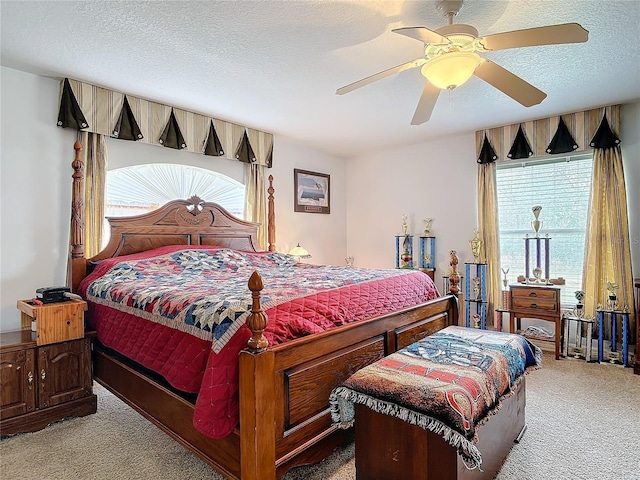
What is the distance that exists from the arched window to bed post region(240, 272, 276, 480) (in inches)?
107

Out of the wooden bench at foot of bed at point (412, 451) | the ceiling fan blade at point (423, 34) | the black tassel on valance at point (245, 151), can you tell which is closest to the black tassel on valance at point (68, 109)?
the black tassel on valance at point (245, 151)

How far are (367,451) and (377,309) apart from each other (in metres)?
0.91

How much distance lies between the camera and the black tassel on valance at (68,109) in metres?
3.08

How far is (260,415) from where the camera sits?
150cm

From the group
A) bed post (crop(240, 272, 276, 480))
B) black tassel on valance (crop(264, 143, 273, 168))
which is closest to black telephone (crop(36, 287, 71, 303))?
bed post (crop(240, 272, 276, 480))

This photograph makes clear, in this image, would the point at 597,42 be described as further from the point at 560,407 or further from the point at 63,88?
the point at 63,88

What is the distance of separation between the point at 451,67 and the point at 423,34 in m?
0.28

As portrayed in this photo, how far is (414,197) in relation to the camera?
211 inches

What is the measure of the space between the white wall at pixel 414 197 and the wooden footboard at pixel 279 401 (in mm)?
2962

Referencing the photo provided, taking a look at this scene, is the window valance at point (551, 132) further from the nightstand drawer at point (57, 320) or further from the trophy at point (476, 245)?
the nightstand drawer at point (57, 320)

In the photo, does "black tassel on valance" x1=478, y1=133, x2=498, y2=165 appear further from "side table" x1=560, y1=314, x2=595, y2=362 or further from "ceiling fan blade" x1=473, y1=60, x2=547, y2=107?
"ceiling fan blade" x1=473, y1=60, x2=547, y2=107

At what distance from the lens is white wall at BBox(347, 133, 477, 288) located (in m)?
4.89

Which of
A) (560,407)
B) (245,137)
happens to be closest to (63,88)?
(245,137)

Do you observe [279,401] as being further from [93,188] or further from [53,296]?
[93,188]
